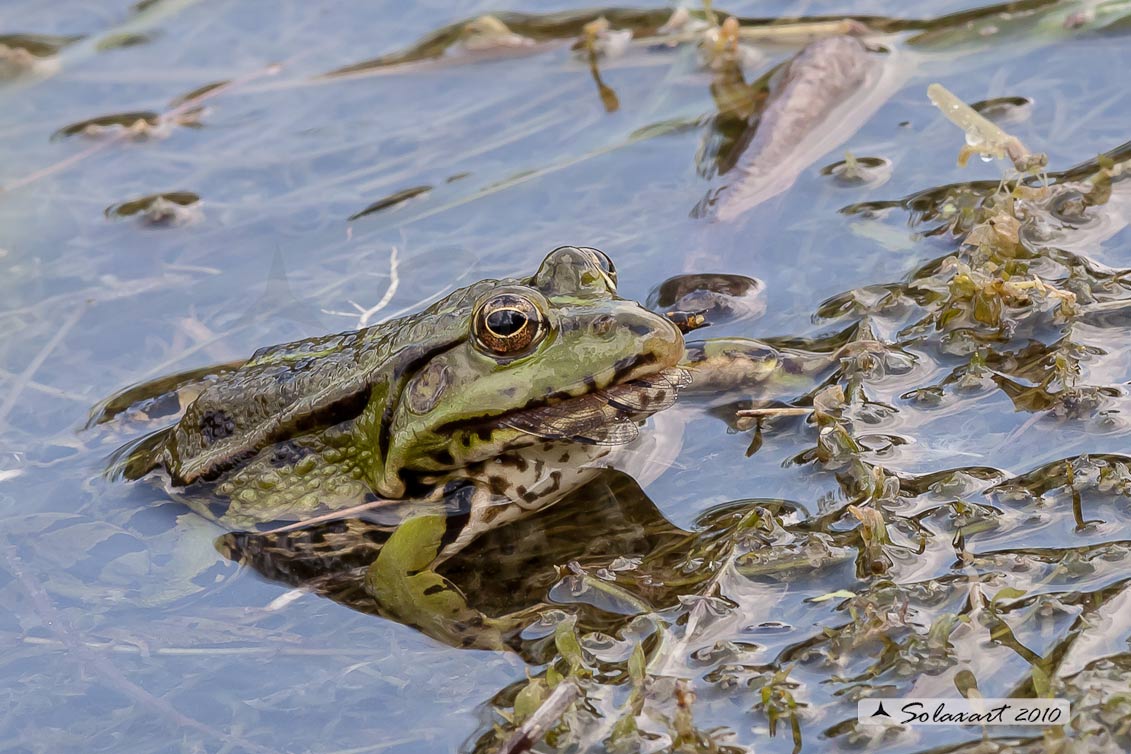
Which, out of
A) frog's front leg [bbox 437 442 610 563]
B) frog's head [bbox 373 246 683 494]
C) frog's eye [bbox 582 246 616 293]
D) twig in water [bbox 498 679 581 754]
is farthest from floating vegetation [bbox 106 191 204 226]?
twig in water [bbox 498 679 581 754]

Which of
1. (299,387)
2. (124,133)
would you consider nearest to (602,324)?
(299,387)

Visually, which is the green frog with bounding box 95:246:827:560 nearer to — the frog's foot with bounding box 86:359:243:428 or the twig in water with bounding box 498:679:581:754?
the frog's foot with bounding box 86:359:243:428

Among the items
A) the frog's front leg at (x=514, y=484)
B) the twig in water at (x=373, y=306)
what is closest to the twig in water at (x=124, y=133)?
the twig in water at (x=373, y=306)

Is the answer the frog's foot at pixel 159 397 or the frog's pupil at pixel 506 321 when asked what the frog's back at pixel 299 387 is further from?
the frog's foot at pixel 159 397

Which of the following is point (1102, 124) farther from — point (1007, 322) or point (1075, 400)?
point (1075, 400)

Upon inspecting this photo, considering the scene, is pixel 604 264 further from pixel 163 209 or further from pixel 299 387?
pixel 163 209

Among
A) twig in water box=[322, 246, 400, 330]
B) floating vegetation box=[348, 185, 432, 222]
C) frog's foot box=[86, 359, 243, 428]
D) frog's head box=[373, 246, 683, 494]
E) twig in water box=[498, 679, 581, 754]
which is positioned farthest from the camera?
floating vegetation box=[348, 185, 432, 222]

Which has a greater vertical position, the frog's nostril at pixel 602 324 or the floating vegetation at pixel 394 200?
the frog's nostril at pixel 602 324
